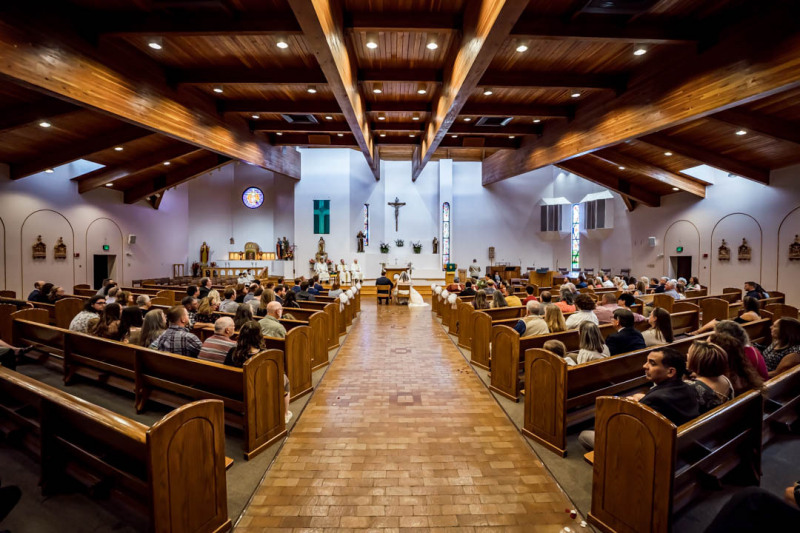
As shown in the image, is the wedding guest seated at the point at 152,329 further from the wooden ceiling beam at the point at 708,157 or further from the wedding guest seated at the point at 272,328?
the wooden ceiling beam at the point at 708,157

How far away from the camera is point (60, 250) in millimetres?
9406

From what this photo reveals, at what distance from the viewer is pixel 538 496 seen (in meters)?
2.40

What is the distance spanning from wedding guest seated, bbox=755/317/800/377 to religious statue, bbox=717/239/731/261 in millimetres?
8907

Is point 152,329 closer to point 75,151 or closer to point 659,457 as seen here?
point 659,457

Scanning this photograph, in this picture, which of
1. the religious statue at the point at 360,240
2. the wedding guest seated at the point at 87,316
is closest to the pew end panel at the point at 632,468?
the wedding guest seated at the point at 87,316

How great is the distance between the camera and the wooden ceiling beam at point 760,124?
21.3 feet

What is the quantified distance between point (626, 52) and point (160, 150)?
10578 millimetres

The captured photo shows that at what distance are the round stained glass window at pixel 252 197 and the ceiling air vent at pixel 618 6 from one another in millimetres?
Answer: 14314

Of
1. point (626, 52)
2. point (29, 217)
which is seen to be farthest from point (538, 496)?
point (29, 217)

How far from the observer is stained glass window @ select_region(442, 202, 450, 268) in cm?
A: 1592

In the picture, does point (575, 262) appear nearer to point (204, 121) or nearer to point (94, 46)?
point (204, 121)

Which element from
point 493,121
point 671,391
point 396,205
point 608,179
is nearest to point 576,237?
point 608,179

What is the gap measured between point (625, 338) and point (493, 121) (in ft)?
22.6

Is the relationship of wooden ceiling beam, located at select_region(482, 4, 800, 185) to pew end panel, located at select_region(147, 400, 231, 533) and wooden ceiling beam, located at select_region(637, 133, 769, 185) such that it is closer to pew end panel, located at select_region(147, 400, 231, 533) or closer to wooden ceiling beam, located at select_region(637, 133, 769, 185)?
wooden ceiling beam, located at select_region(637, 133, 769, 185)
